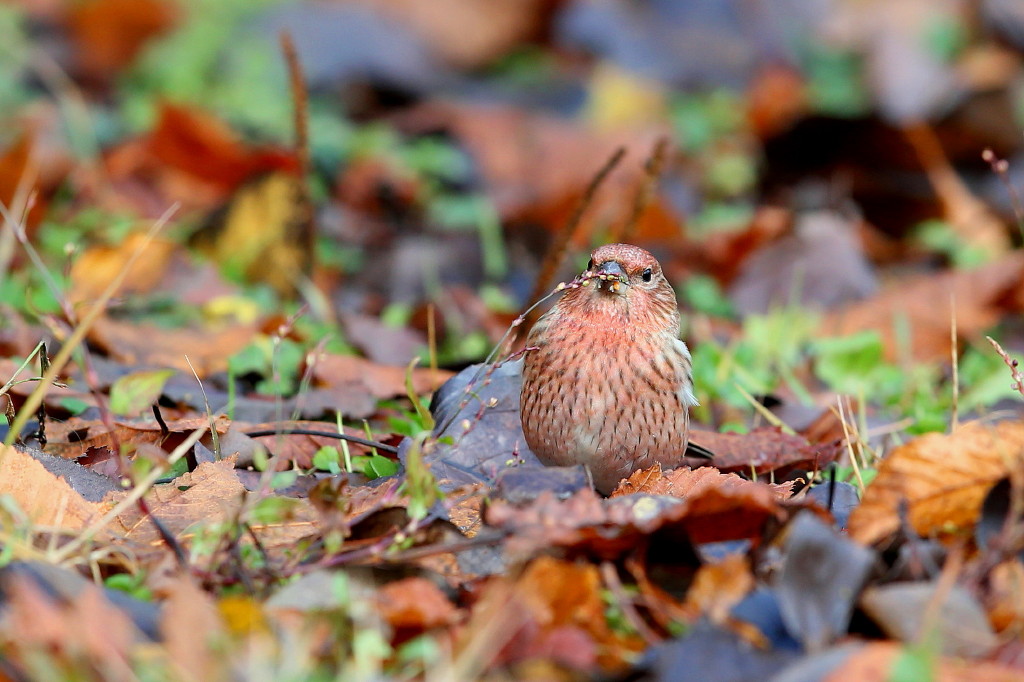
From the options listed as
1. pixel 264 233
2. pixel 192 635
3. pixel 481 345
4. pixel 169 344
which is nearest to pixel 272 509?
pixel 192 635

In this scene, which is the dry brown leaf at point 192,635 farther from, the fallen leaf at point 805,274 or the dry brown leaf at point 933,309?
the fallen leaf at point 805,274

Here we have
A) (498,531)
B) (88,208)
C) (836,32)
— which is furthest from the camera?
(836,32)

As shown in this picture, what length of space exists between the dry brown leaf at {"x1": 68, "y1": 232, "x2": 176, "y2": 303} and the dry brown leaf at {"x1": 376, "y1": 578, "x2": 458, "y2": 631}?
3.57m

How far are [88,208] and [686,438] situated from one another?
416 centimetres

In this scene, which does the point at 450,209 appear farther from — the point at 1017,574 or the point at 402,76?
the point at 1017,574

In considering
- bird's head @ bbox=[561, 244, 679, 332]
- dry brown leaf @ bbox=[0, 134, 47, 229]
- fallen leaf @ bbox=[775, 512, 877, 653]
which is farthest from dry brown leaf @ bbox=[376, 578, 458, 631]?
dry brown leaf @ bbox=[0, 134, 47, 229]

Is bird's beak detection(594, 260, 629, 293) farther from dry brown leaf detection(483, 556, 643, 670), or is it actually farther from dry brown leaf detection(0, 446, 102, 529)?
dry brown leaf detection(0, 446, 102, 529)

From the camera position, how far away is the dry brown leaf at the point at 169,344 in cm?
466

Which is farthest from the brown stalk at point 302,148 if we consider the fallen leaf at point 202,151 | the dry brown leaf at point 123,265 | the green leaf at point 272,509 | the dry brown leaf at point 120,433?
the green leaf at point 272,509

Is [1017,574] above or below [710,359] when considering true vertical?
above

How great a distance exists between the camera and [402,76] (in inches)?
347

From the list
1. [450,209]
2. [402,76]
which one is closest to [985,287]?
[450,209]

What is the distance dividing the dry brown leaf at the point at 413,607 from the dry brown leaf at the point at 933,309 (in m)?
3.62

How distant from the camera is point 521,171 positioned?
7645 mm
